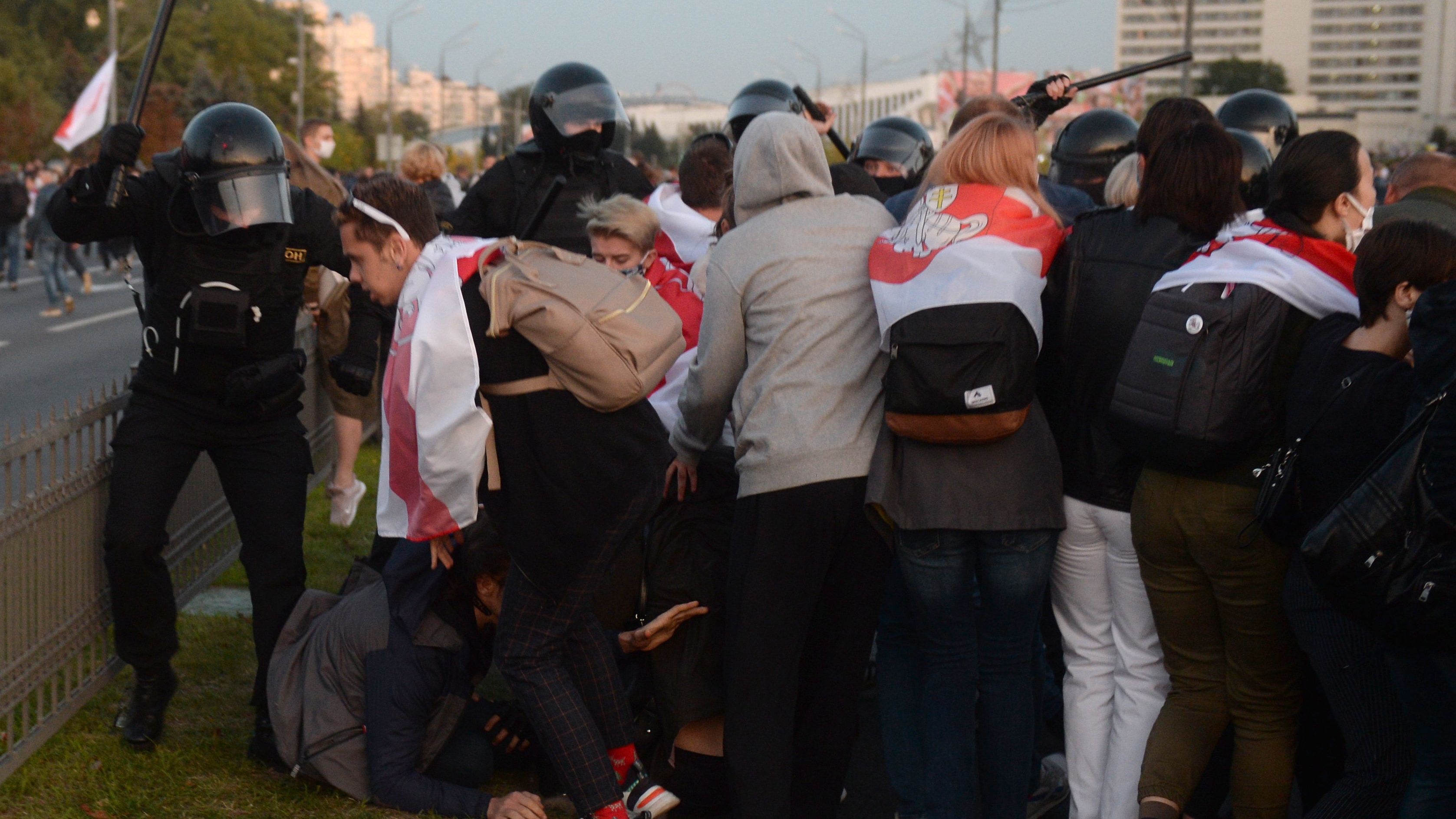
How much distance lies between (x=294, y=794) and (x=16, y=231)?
2137 centimetres

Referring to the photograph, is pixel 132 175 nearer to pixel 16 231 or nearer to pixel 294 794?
pixel 294 794

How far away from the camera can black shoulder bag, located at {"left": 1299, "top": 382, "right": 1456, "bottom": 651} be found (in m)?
2.66

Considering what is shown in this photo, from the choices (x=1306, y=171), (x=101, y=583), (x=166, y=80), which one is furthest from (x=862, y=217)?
(x=166, y=80)

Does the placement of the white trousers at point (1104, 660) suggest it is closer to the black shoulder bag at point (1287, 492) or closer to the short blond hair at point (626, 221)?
the black shoulder bag at point (1287, 492)

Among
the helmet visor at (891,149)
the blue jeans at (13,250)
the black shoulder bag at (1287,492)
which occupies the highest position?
the helmet visor at (891,149)

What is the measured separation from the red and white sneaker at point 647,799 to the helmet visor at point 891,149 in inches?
138

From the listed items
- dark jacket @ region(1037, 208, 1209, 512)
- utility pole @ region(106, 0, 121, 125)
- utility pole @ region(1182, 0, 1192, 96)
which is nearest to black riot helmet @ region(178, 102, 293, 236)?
dark jacket @ region(1037, 208, 1209, 512)

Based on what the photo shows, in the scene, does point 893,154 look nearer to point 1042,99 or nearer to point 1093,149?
point 1093,149

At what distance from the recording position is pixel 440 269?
3.51 metres

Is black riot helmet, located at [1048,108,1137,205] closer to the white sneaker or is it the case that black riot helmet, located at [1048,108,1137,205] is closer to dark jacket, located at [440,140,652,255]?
dark jacket, located at [440,140,652,255]

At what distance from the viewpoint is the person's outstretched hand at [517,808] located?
3844mm

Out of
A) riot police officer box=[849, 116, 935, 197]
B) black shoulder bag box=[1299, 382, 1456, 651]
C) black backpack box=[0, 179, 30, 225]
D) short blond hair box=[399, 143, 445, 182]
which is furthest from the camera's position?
black backpack box=[0, 179, 30, 225]

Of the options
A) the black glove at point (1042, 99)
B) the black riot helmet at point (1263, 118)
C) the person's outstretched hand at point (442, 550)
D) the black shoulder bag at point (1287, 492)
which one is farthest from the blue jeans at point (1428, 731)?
the black riot helmet at point (1263, 118)

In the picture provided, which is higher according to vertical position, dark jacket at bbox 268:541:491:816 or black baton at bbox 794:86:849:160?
black baton at bbox 794:86:849:160
